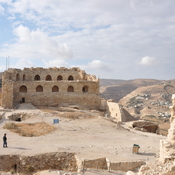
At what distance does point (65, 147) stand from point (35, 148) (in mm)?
1823

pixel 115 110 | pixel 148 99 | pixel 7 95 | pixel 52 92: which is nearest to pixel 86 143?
pixel 7 95

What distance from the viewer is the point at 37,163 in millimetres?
10828

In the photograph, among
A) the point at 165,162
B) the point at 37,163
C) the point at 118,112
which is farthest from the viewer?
the point at 118,112

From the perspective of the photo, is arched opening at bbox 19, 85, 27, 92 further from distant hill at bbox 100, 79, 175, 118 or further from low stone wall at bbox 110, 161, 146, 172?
low stone wall at bbox 110, 161, 146, 172

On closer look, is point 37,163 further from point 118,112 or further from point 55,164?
point 118,112

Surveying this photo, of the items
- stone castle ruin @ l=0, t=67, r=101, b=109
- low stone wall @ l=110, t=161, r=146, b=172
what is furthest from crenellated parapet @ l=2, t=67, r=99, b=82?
low stone wall @ l=110, t=161, r=146, b=172

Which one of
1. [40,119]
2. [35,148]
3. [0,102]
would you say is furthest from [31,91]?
[35,148]

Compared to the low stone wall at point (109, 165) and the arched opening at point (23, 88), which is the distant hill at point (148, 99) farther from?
the low stone wall at point (109, 165)

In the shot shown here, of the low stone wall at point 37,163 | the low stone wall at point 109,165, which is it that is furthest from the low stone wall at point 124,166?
the low stone wall at point 37,163

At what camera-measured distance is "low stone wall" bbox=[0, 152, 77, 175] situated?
10500 mm

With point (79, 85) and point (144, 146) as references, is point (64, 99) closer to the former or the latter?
point (79, 85)

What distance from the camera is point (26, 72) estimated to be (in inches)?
1428

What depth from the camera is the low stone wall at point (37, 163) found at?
10500 millimetres

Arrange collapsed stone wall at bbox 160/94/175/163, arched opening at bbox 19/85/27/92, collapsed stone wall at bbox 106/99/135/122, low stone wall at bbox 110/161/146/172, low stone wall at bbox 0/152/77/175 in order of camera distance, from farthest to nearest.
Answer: arched opening at bbox 19/85/27/92 → collapsed stone wall at bbox 106/99/135/122 → low stone wall at bbox 0/152/77/175 → low stone wall at bbox 110/161/146/172 → collapsed stone wall at bbox 160/94/175/163
